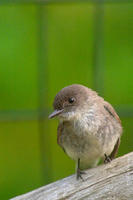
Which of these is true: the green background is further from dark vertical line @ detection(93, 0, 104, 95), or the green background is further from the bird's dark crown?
the bird's dark crown

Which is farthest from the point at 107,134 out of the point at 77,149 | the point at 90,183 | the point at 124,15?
the point at 124,15

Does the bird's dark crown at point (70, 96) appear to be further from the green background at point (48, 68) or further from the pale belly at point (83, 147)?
the green background at point (48, 68)

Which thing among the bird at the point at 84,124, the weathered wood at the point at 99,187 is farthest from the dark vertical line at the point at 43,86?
the weathered wood at the point at 99,187

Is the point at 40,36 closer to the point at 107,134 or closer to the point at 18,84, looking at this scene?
the point at 18,84

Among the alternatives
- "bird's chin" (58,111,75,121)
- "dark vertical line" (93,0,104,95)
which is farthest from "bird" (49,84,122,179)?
"dark vertical line" (93,0,104,95)

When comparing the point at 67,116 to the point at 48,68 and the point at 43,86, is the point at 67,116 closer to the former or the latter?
the point at 43,86

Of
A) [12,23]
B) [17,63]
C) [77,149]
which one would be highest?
[12,23]

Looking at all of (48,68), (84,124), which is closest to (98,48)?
(48,68)

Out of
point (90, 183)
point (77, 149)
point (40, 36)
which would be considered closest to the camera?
point (90, 183)
